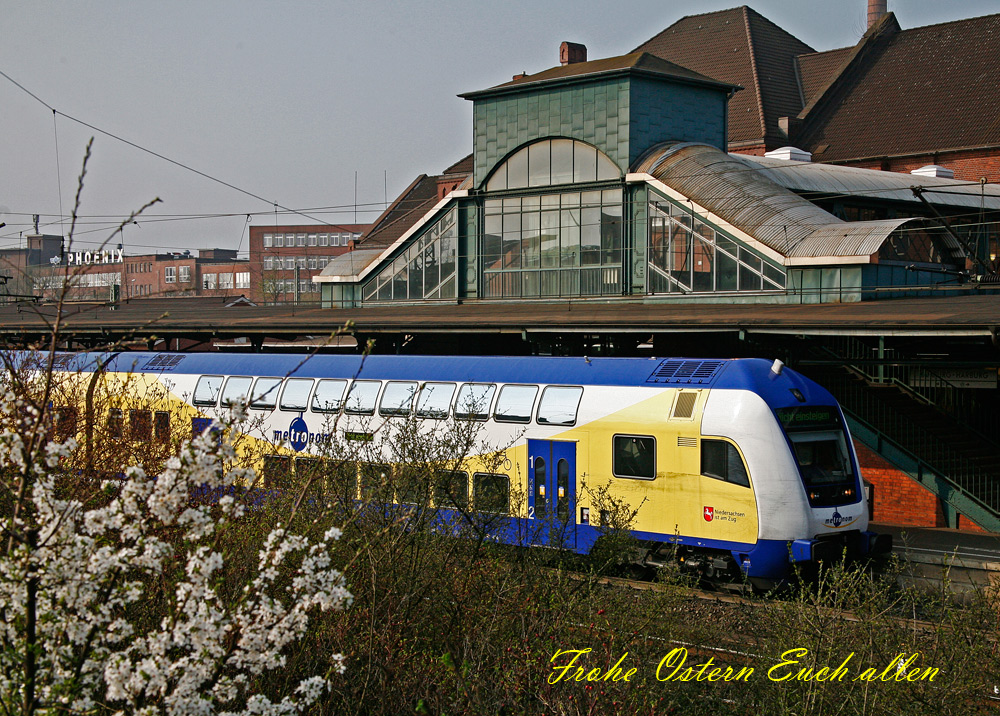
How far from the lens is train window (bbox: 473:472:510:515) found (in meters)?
11.7

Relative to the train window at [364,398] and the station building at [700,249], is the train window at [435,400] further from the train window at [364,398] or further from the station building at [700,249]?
the station building at [700,249]

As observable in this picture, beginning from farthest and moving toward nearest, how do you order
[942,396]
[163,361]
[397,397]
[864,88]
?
[864,88] < [942,396] < [163,361] < [397,397]

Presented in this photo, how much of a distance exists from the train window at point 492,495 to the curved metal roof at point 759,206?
12.7 meters

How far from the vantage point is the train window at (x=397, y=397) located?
17.2m

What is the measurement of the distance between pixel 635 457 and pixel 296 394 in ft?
22.6

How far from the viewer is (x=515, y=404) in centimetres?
1614

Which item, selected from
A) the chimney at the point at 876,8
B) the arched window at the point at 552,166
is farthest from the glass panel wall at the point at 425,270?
the chimney at the point at 876,8

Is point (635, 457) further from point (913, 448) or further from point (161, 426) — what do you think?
point (913, 448)

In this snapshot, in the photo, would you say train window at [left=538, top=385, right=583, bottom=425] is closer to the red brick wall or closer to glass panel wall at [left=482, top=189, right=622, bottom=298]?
the red brick wall

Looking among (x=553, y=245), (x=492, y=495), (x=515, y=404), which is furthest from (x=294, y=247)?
(x=492, y=495)

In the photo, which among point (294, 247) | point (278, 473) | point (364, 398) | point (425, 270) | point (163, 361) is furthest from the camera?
point (294, 247)

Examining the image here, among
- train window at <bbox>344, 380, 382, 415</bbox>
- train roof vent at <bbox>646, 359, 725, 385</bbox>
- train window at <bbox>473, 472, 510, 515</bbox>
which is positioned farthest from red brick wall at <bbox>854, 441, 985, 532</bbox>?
train window at <bbox>344, 380, 382, 415</bbox>

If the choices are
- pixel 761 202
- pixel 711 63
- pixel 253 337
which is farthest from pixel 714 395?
pixel 711 63

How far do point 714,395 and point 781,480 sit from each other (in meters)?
1.49
